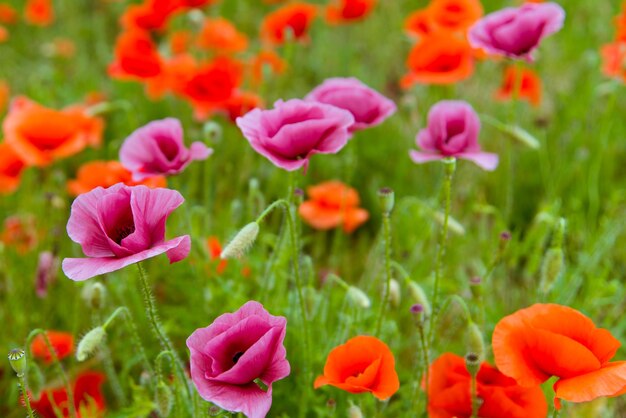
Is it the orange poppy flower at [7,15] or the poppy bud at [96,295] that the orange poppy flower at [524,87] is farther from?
the orange poppy flower at [7,15]

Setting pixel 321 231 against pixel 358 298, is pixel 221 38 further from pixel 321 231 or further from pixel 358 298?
pixel 358 298

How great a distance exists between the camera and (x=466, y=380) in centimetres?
161

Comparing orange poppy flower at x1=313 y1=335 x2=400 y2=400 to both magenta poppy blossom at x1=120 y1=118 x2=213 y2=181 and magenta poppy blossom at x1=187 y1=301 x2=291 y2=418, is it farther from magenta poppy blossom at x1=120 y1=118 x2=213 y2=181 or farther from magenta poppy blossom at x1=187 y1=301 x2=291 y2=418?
magenta poppy blossom at x1=120 y1=118 x2=213 y2=181

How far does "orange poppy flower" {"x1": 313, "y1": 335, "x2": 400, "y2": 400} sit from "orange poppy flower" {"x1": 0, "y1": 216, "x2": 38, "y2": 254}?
1.42 meters

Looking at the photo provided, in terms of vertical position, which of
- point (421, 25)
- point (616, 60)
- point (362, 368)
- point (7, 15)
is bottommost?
point (7, 15)

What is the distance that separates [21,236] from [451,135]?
4.98ft

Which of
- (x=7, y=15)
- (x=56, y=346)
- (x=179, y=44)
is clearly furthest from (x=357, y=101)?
(x=7, y=15)

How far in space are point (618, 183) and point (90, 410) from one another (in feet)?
7.63

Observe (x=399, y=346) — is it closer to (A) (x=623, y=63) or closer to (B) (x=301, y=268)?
(B) (x=301, y=268)

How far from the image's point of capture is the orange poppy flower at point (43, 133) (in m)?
2.39

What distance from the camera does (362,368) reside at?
155 centimetres

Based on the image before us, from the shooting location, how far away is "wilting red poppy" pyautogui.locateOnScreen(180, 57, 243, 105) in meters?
2.75

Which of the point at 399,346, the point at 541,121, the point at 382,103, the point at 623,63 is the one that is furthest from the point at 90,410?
the point at 623,63

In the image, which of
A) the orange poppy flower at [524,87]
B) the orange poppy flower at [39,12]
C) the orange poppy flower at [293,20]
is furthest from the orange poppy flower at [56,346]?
the orange poppy flower at [39,12]
